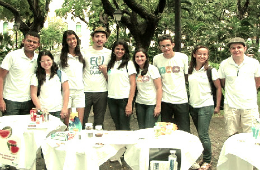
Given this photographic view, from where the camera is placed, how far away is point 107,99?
211 inches

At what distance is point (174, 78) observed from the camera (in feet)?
16.0

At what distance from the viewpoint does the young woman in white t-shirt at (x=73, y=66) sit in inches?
202

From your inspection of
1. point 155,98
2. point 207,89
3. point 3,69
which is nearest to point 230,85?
point 207,89

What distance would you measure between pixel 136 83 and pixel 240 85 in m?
1.55

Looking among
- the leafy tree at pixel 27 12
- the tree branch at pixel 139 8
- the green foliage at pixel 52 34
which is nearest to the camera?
the tree branch at pixel 139 8

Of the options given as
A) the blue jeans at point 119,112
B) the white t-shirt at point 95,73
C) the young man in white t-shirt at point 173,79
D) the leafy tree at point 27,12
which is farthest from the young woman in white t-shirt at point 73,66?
the leafy tree at point 27,12

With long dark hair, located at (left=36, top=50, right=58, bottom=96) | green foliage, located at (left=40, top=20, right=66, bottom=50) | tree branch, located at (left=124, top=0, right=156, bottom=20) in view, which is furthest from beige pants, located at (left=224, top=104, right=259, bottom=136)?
green foliage, located at (left=40, top=20, right=66, bottom=50)

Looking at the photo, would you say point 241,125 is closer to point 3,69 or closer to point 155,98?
point 155,98

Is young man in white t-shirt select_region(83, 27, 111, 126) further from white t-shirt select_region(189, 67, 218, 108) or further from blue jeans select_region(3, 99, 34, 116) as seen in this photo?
white t-shirt select_region(189, 67, 218, 108)

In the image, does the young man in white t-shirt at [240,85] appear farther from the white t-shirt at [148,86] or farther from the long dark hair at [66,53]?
the long dark hair at [66,53]

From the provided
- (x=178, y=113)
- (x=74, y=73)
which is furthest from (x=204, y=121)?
(x=74, y=73)

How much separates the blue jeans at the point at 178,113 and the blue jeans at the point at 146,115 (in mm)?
198

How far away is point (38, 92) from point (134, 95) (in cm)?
147

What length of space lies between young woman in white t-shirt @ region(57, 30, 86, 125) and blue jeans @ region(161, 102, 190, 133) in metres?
1.34
